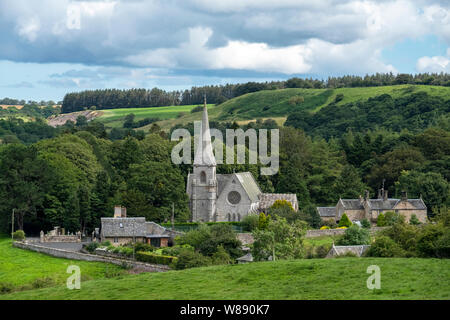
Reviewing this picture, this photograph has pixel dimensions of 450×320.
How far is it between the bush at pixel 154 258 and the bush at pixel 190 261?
217cm

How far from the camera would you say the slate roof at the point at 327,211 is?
3194 inches

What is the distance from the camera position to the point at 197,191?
79812mm

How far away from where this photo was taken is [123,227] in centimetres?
6738

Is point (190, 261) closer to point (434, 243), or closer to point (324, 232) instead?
point (434, 243)

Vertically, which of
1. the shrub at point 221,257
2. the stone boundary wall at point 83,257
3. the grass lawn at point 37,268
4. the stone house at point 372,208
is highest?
the stone house at point 372,208

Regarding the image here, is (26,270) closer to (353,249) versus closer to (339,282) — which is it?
(353,249)

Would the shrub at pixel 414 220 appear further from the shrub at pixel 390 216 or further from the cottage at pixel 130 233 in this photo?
the cottage at pixel 130 233

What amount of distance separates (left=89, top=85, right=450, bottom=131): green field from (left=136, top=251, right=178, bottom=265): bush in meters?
98.2

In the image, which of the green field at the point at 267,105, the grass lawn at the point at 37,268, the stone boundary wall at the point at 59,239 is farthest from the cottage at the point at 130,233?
the green field at the point at 267,105

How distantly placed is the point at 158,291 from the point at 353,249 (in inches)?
870

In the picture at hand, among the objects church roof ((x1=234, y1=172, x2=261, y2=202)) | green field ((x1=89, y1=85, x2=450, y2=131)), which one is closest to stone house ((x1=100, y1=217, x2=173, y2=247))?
church roof ((x1=234, y1=172, x2=261, y2=202))

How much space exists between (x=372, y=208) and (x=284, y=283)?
1895 inches

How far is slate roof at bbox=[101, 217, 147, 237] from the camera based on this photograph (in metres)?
66.8

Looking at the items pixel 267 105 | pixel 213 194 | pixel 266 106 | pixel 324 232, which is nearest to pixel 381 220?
pixel 324 232
